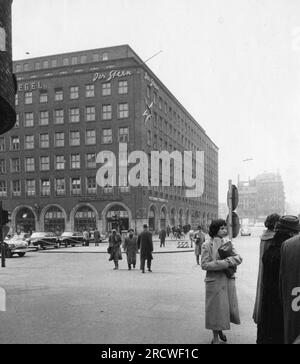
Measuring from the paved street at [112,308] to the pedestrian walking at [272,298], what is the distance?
1.16 m

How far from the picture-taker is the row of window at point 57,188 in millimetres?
52031

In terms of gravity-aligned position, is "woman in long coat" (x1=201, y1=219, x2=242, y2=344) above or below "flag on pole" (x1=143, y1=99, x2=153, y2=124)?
below

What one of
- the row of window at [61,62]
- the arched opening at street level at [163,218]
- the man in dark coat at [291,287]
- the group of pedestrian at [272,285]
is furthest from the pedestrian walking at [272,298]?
the row of window at [61,62]

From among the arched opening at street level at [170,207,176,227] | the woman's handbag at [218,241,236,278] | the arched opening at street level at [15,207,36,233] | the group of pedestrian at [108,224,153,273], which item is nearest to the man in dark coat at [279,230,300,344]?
the woman's handbag at [218,241,236,278]

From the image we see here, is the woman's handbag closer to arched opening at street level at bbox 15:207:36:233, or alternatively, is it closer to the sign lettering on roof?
the sign lettering on roof

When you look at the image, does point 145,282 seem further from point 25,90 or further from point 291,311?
point 25,90

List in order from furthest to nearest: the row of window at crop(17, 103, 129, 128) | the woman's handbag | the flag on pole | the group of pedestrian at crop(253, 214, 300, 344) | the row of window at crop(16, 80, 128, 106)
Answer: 1. the flag on pole
2. the row of window at crop(16, 80, 128, 106)
3. the row of window at crop(17, 103, 129, 128)
4. the woman's handbag
5. the group of pedestrian at crop(253, 214, 300, 344)

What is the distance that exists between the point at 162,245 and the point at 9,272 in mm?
18069

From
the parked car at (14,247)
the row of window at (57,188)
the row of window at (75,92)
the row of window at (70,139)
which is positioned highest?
the row of window at (75,92)

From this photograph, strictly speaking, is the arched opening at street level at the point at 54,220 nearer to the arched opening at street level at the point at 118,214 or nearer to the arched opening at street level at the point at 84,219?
the arched opening at street level at the point at 84,219

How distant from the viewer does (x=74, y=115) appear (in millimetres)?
53500

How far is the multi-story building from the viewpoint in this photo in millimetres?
51031

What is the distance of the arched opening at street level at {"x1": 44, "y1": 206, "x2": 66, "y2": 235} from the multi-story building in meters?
0.13

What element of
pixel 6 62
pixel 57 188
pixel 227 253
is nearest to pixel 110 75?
pixel 57 188
